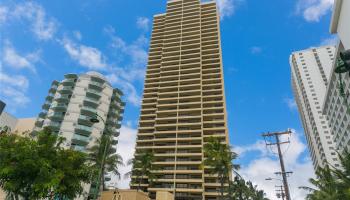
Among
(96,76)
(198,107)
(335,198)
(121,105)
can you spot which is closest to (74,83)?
(96,76)

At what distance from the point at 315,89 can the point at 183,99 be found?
83.8 metres

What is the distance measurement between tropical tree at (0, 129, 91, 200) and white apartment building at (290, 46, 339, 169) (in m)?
122

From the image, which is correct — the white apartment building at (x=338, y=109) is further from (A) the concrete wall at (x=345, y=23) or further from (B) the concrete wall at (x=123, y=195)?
(B) the concrete wall at (x=123, y=195)

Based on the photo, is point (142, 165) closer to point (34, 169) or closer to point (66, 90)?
point (34, 169)

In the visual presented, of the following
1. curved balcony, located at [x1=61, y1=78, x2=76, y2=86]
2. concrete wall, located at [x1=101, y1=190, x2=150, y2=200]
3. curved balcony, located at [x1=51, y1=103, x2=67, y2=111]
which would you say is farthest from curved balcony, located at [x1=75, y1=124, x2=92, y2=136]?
A: concrete wall, located at [x1=101, y1=190, x2=150, y2=200]

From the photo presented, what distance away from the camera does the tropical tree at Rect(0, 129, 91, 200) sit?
1947 centimetres

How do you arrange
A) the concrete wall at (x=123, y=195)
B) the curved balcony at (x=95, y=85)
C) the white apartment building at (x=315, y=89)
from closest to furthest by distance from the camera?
1. the concrete wall at (x=123, y=195)
2. the curved balcony at (x=95, y=85)
3. the white apartment building at (x=315, y=89)

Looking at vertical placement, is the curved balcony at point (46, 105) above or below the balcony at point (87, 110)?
above

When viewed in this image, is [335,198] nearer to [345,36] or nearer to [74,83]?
[345,36]

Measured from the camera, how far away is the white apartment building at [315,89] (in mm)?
120637

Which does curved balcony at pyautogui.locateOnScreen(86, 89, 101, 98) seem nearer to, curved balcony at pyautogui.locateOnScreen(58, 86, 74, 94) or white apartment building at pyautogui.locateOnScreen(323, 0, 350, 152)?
curved balcony at pyautogui.locateOnScreen(58, 86, 74, 94)

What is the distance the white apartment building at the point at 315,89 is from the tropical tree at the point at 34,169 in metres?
122

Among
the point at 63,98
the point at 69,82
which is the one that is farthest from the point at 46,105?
the point at 69,82

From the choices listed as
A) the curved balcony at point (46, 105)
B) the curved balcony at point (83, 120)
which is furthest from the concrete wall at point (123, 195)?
the curved balcony at point (46, 105)
